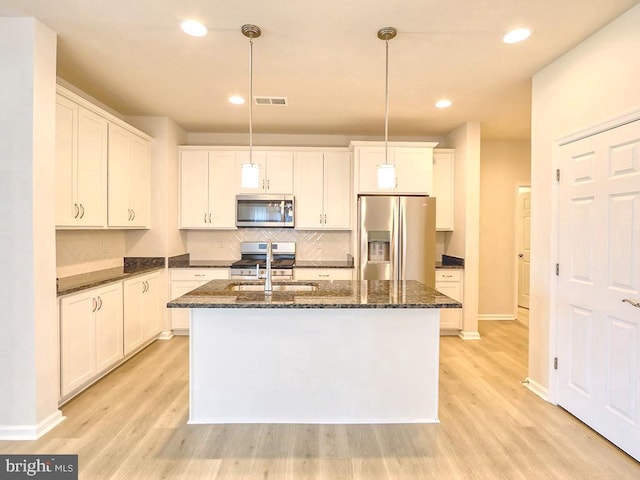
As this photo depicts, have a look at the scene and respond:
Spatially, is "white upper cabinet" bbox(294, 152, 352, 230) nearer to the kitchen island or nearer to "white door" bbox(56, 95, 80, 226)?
the kitchen island

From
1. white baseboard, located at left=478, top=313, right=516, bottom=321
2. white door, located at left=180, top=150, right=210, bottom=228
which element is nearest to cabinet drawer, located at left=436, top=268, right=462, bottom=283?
white baseboard, located at left=478, top=313, right=516, bottom=321

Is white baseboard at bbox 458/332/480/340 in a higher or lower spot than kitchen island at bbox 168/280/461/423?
Answer: lower

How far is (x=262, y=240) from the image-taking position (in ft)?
16.5

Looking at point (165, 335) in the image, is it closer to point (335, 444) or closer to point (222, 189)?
point (222, 189)

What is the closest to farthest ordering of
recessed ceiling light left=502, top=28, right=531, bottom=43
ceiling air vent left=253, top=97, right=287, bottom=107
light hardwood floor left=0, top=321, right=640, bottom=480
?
1. light hardwood floor left=0, top=321, right=640, bottom=480
2. recessed ceiling light left=502, top=28, right=531, bottom=43
3. ceiling air vent left=253, top=97, right=287, bottom=107

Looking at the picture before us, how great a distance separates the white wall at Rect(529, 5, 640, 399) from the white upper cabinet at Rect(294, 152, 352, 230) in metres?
2.21

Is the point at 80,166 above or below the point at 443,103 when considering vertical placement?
below

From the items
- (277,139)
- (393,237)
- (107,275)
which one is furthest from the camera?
(277,139)

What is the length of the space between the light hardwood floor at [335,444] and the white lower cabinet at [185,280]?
142 centimetres

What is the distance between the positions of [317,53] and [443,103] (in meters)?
1.67

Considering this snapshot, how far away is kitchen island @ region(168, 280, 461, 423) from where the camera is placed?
244 centimetres

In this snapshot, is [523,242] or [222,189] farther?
[523,242]

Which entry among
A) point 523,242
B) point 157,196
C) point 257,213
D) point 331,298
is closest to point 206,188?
point 157,196

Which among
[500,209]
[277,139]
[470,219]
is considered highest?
[277,139]
